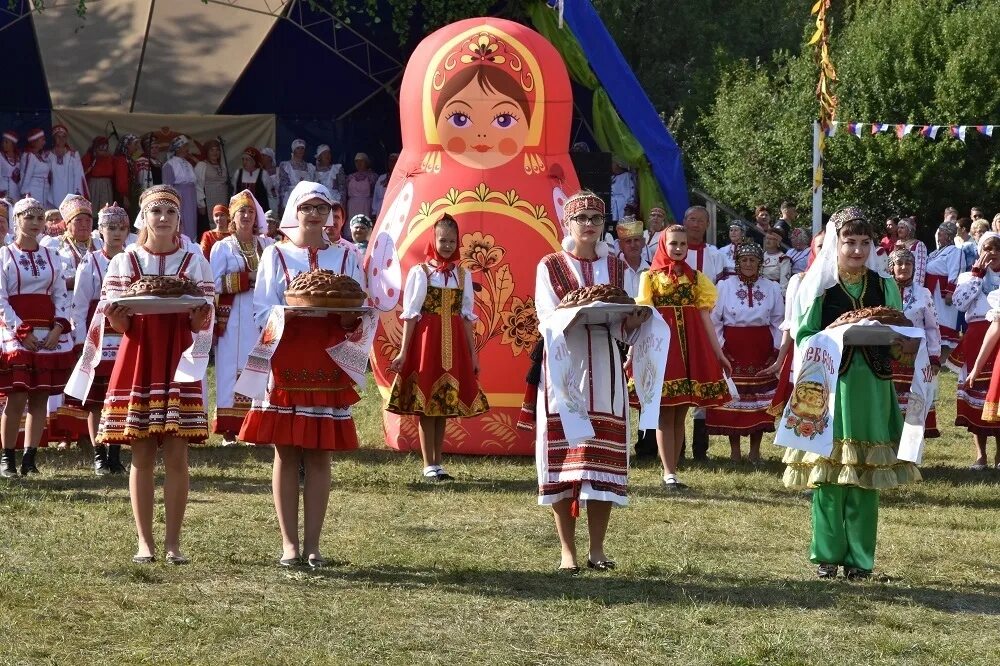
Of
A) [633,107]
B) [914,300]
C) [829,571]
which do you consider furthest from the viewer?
[633,107]

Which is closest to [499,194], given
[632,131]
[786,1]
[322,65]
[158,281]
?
[158,281]

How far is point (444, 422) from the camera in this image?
1156cm

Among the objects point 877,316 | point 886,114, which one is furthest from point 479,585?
point 886,114

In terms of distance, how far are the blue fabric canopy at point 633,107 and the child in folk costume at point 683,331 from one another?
9.45 meters

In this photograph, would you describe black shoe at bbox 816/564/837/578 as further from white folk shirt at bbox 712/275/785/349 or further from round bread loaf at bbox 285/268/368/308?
white folk shirt at bbox 712/275/785/349

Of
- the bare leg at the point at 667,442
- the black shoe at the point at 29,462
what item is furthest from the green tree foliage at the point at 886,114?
the black shoe at the point at 29,462

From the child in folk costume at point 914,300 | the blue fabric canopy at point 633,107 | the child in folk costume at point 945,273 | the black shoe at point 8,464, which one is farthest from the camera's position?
the blue fabric canopy at point 633,107

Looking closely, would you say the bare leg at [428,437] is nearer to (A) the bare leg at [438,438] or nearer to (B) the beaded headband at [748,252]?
(A) the bare leg at [438,438]

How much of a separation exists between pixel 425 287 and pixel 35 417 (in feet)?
9.55

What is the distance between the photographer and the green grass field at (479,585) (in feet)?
21.2

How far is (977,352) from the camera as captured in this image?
13.5 m

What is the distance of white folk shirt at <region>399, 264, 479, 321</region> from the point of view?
11.3 meters

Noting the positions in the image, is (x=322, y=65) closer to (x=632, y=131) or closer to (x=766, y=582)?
(x=632, y=131)

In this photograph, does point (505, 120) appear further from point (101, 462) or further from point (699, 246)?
point (101, 462)
